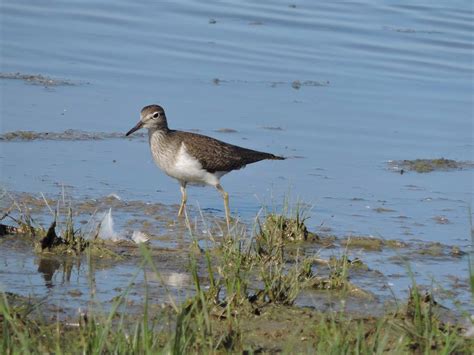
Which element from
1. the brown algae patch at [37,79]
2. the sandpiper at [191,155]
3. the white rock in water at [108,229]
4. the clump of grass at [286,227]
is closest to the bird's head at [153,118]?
the sandpiper at [191,155]

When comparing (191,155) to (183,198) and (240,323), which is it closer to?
(183,198)

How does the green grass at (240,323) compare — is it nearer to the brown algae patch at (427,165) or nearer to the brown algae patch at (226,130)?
the brown algae patch at (427,165)

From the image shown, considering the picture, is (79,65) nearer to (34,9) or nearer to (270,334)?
(34,9)

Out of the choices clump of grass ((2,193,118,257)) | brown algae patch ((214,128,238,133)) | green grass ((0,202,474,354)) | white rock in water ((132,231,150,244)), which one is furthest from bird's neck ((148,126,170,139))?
green grass ((0,202,474,354))

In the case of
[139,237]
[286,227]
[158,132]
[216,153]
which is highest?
[158,132]

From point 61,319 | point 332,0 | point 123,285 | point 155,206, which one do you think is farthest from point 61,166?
point 332,0

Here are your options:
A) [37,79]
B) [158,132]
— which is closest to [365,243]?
[158,132]

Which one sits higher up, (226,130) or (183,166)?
(226,130)

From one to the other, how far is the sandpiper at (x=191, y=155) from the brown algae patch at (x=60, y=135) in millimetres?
1060

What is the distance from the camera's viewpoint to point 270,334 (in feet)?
20.1

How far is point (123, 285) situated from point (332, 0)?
1300 cm

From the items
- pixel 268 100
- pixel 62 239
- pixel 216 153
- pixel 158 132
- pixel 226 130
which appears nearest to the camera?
pixel 62 239

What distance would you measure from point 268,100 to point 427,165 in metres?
2.40

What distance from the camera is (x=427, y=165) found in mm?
11039
